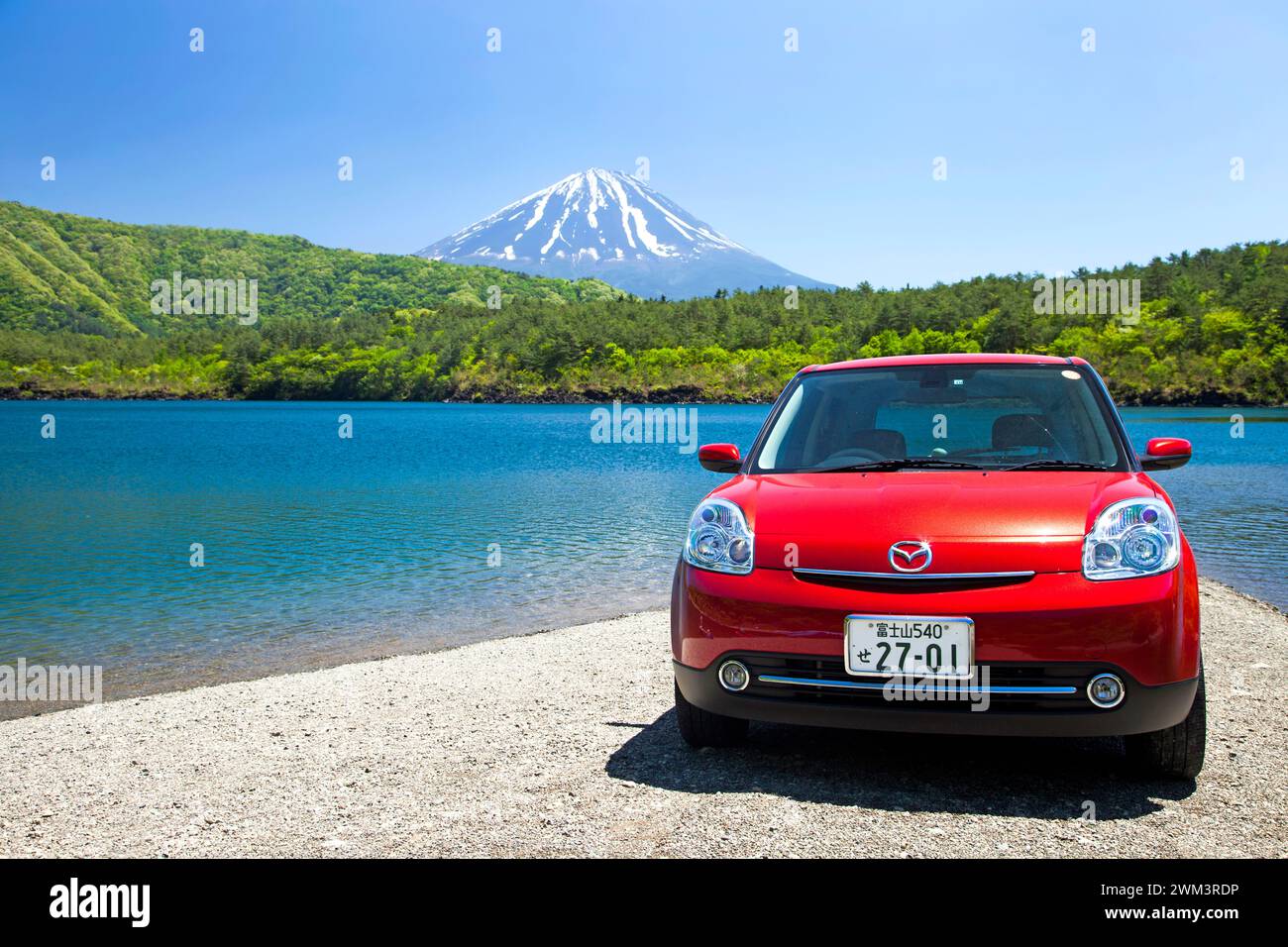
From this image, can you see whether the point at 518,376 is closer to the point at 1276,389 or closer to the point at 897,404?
the point at 1276,389

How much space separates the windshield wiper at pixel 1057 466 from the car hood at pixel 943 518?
8 cm

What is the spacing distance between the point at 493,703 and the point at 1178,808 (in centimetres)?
374

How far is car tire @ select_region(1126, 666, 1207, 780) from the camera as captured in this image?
3.96m

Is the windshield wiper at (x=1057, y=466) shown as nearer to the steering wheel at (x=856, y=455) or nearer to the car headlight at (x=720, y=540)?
Answer: the steering wheel at (x=856, y=455)

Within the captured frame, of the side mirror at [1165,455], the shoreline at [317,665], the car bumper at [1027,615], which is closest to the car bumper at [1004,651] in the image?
the car bumper at [1027,615]

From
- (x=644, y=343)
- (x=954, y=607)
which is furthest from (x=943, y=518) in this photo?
(x=644, y=343)

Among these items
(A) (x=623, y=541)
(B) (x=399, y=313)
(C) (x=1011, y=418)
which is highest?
(B) (x=399, y=313)

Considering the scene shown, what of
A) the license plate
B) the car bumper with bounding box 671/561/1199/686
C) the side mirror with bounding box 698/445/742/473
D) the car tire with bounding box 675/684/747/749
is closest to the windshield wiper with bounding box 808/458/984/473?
the side mirror with bounding box 698/445/742/473

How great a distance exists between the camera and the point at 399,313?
583 ft

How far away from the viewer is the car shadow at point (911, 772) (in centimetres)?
396

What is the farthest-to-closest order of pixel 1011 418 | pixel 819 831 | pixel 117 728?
1. pixel 117 728
2. pixel 1011 418
3. pixel 819 831

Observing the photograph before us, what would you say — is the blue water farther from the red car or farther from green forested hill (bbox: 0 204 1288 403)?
green forested hill (bbox: 0 204 1288 403)

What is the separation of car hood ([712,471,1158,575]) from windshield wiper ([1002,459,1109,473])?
0.08 meters
